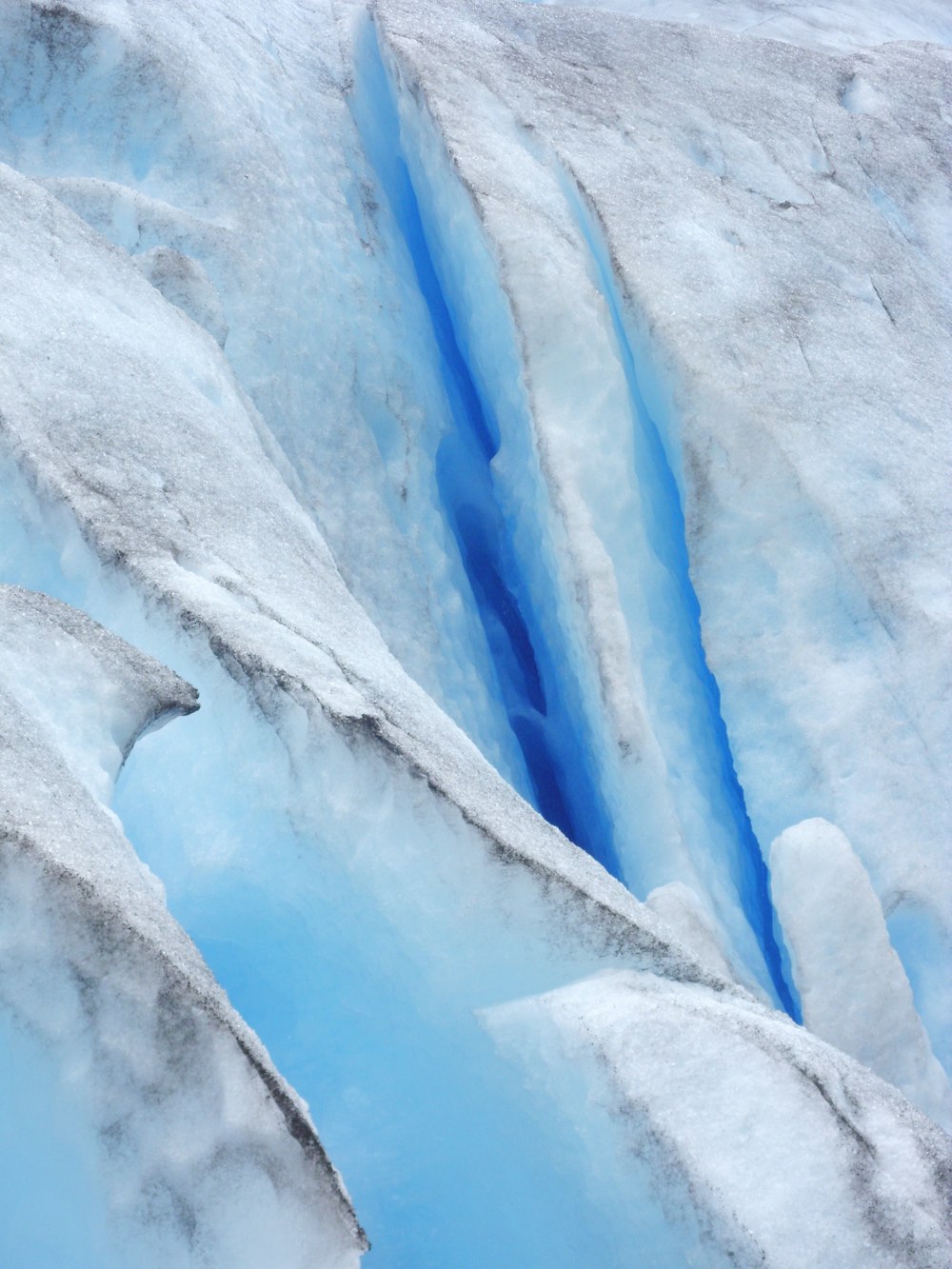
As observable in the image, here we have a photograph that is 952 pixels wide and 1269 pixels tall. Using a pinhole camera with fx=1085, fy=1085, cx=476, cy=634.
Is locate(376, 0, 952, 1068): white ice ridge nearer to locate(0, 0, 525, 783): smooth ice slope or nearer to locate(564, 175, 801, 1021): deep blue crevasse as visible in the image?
locate(564, 175, 801, 1021): deep blue crevasse

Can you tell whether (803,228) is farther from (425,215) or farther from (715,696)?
(715,696)

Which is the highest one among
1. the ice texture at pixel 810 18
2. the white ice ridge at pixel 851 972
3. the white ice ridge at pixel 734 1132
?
the ice texture at pixel 810 18

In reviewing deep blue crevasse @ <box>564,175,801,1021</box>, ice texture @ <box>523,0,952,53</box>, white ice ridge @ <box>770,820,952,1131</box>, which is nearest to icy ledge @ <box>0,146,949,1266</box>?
white ice ridge @ <box>770,820,952,1131</box>

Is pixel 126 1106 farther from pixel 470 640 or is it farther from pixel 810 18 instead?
pixel 810 18

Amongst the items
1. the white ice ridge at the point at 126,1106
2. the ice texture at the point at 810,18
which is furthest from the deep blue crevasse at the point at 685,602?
the ice texture at the point at 810,18

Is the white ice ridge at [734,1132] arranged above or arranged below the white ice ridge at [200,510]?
below

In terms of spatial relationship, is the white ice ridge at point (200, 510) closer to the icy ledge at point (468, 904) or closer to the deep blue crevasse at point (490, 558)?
the icy ledge at point (468, 904)
